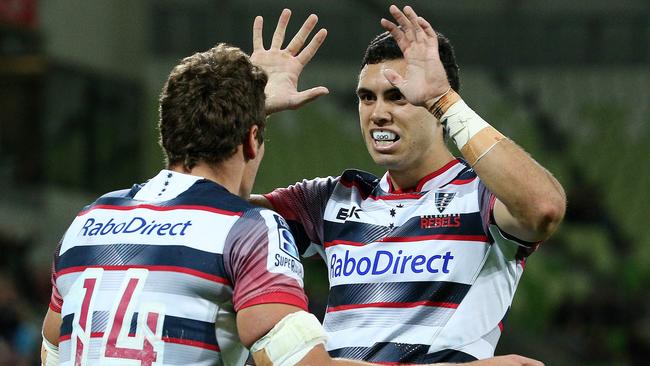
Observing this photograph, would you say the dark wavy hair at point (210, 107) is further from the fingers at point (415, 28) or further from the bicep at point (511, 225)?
the bicep at point (511, 225)

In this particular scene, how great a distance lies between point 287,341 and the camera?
2766 mm

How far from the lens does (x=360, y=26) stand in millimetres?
12391

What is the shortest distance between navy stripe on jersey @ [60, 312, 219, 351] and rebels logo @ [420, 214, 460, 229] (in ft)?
3.25

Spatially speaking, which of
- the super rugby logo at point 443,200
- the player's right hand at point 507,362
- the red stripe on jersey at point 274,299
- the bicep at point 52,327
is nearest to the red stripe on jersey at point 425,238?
the super rugby logo at point 443,200

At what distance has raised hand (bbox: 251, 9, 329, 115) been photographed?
3840mm

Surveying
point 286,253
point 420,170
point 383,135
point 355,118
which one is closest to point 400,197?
point 420,170

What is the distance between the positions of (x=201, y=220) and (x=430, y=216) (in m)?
0.98

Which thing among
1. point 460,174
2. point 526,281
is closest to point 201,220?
point 460,174

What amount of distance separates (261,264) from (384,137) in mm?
1090

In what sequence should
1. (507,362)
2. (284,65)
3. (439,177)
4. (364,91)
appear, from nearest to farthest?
(507,362) → (439,177) → (364,91) → (284,65)

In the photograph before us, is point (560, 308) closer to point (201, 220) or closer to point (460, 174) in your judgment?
point (460, 174)

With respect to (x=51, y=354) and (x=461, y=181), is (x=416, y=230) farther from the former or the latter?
(x=51, y=354)

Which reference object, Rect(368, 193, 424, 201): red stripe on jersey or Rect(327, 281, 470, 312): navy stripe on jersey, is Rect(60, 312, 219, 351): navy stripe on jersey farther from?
Rect(368, 193, 424, 201): red stripe on jersey

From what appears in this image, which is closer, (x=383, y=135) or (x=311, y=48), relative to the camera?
(x=383, y=135)
